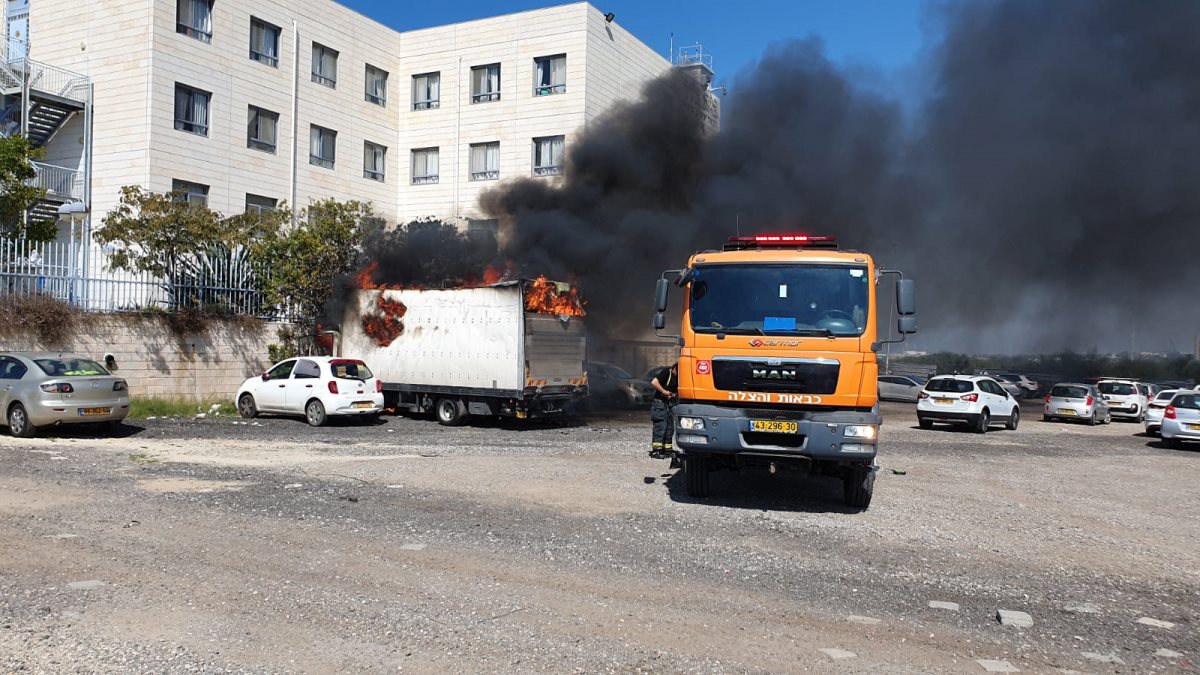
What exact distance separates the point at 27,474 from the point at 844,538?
30.7 ft

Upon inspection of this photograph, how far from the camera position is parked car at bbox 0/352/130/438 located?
A: 524 inches

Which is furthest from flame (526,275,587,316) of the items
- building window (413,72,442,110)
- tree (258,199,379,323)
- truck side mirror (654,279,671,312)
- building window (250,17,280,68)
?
building window (413,72,442,110)

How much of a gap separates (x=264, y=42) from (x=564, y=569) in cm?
2668

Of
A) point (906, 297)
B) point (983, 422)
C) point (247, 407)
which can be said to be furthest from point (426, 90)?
point (906, 297)

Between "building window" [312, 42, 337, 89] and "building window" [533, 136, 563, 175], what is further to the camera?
"building window" [533, 136, 563, 175]

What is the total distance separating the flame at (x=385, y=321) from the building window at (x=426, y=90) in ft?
51.6

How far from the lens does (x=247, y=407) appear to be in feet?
59.8

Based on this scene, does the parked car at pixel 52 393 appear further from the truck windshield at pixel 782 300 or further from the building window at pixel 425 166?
the building window at pixel 425 166

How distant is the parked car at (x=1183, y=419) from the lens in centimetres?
1725

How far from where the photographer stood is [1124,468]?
13969 millimetres

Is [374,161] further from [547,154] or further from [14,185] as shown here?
[14,185]

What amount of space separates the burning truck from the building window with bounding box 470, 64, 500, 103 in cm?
1430

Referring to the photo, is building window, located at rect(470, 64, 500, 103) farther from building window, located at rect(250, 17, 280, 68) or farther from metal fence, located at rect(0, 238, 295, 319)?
metal fence, located at rect(0, 238, 295, 319)

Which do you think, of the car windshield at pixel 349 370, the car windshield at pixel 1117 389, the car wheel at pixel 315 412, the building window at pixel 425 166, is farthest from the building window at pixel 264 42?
the car windshield at pixel 1117 389
